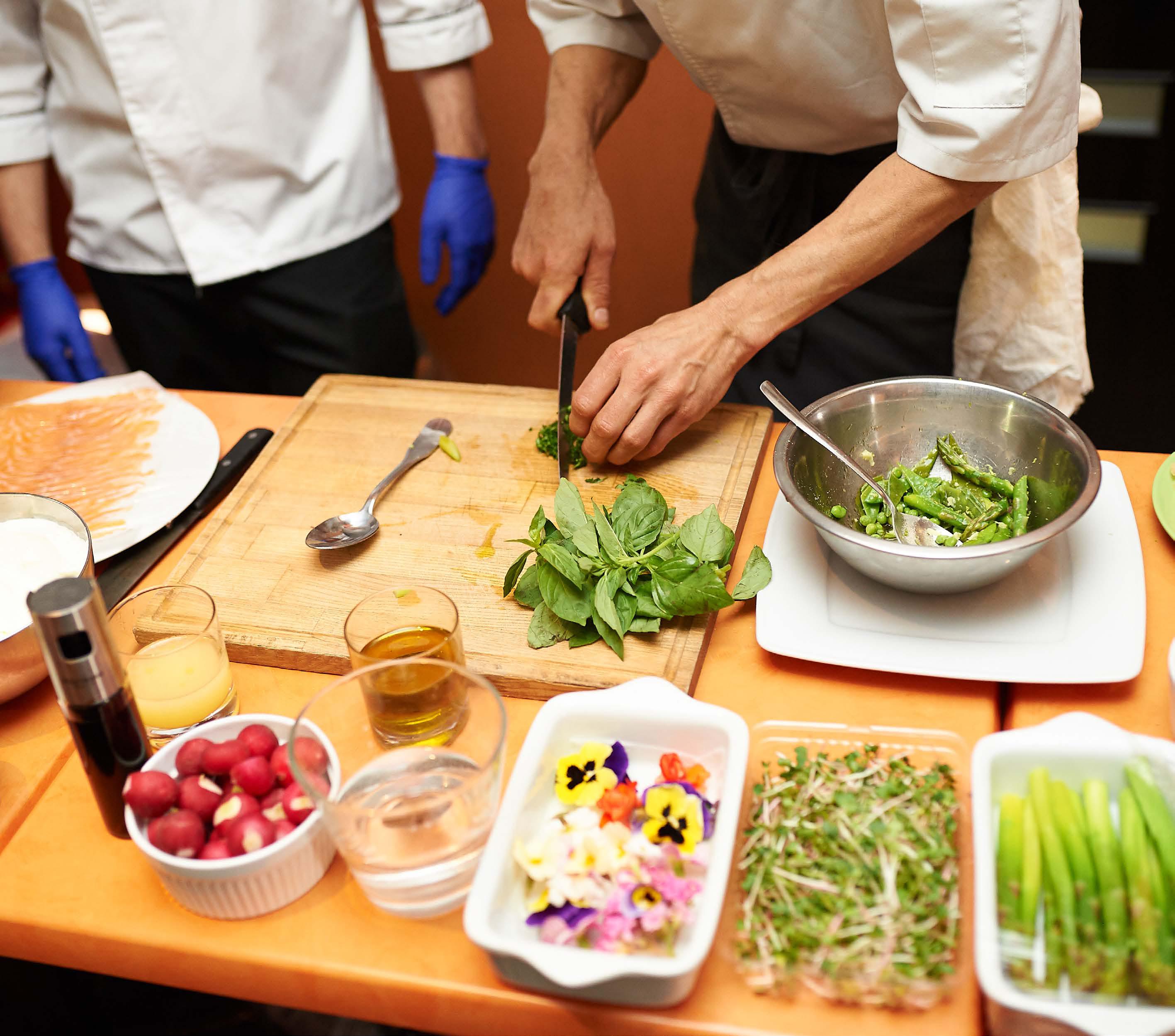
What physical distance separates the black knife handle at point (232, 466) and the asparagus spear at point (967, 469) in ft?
3.21

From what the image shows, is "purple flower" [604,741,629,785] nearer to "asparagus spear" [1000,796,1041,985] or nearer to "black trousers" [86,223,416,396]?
"asparagus spear" [1000,796,1041,985]

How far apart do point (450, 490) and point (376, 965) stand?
0.69 meters

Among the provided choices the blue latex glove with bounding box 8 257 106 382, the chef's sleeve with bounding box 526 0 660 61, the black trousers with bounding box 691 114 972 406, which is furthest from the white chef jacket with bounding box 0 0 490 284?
the black trousers with bounding box 691 114 972 406

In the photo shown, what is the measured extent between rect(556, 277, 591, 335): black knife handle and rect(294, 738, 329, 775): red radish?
2.74 feet

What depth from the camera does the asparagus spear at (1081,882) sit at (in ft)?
2.34

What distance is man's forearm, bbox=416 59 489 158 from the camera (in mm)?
2100

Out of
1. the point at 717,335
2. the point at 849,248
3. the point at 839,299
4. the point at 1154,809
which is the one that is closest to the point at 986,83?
the point at 849,248

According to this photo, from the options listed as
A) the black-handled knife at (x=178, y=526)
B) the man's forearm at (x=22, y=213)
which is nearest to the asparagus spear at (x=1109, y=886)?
the black-handled knife at (x=178, y=526)

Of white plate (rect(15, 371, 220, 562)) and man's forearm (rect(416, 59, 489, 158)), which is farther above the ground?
man's forearm (rect(416, 59, 489, 158))

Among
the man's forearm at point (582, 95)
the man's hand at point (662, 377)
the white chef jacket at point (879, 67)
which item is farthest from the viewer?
the man's forearm at point (582, 95)

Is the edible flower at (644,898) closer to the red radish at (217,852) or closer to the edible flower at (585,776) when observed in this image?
the edible flower at (585,776)

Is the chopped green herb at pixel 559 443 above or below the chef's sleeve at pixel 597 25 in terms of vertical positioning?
below

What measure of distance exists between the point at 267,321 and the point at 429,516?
0.93m

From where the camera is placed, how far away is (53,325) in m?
1.98
